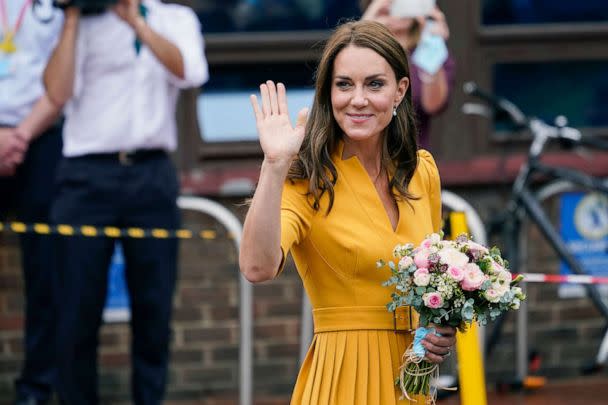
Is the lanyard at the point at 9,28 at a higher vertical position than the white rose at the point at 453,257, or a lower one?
higher

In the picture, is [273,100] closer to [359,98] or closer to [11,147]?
[359,98]

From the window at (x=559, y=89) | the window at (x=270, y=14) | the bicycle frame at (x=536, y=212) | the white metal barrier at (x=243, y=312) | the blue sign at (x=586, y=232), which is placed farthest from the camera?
the window at (x=559, y=89)

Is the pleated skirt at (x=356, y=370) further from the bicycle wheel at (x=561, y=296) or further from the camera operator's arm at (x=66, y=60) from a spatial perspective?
the bicycle wheel at (x=561, y=296)

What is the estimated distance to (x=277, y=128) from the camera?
3.65 meters

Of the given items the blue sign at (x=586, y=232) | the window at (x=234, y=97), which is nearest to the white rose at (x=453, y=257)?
the window at (x=234, y=97)

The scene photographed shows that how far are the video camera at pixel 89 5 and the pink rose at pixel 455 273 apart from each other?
294 cm

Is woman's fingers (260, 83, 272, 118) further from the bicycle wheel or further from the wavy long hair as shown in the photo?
the bicycle wheel

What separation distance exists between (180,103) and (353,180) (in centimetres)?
387

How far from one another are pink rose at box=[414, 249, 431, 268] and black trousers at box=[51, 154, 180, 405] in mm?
2746

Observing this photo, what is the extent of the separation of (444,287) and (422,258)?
0.10 meters

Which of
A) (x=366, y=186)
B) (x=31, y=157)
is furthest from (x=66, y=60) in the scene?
(x=366, y=186)

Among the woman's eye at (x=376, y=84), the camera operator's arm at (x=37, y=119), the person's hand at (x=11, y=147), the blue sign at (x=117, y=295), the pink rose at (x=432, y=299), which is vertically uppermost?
the camera operator's arm at (x=37, y=119)

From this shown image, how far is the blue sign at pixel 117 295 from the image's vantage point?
747cm

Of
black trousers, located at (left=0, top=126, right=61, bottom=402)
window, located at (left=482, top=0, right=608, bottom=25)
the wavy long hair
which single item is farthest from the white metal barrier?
the wavy long hair
